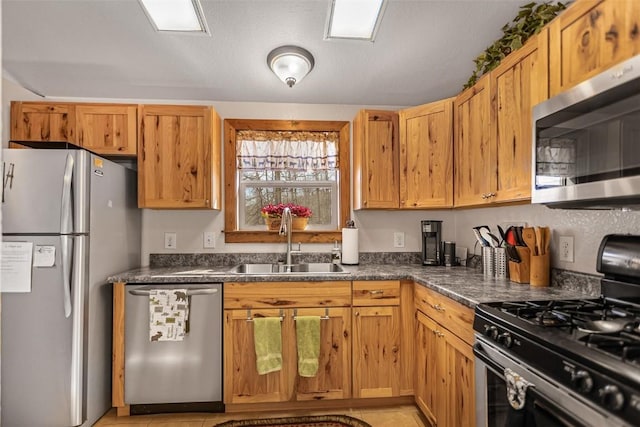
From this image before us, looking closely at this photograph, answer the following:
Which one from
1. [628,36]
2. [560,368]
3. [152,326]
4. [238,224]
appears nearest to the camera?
[560,368]

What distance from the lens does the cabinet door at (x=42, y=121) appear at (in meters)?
2.59

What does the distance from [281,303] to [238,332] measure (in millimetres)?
322

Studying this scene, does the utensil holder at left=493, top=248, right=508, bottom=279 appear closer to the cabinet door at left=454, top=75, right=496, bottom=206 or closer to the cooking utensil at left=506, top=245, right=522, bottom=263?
the cooking utensil at left=506, top=245, right=522, bottom=263

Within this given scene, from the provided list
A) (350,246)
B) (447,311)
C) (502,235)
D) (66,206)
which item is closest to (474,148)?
(502,235)

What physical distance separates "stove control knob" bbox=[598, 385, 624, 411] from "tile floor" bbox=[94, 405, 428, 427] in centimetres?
151

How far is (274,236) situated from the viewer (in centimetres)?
297

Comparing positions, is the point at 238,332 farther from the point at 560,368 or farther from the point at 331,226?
the point at 560,368

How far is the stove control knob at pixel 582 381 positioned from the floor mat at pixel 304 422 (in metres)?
1.51

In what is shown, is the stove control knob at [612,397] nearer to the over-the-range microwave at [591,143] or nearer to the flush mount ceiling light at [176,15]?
the over-the-range microwave at [591,143]

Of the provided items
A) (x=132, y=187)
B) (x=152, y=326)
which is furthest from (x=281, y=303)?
(x=132, y=187)

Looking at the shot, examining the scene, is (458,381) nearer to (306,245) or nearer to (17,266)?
(306,245)

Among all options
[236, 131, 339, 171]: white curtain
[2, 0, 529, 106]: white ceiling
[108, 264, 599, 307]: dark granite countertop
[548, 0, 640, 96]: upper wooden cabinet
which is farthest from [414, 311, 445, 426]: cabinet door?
[2, 0, 529, 106]: white ceiling

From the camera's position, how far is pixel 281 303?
2.33 metres

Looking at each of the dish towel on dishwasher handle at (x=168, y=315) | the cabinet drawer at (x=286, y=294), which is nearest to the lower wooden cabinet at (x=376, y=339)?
the cabinet drawer at (x=286, y=294)
